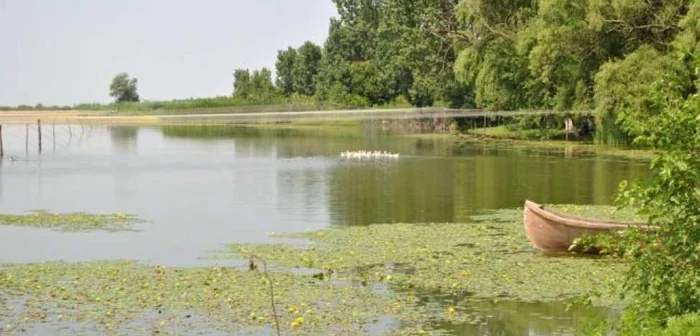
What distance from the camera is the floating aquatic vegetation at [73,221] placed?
80.3 ft

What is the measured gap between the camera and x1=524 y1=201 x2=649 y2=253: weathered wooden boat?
61.5 ft

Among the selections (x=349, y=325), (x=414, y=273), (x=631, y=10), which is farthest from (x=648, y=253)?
(x=631, y=10)

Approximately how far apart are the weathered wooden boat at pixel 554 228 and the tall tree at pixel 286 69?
96.4 meters

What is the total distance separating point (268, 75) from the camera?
399 ft

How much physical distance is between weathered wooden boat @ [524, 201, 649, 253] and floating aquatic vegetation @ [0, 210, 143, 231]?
940 cm

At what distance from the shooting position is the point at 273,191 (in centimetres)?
3366

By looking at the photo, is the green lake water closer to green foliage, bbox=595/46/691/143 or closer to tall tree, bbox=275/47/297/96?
green foliage, bbox=595/46/691/143

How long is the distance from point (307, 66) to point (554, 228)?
305 feet

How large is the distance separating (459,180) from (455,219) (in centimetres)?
1092

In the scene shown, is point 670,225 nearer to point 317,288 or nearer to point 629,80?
point 317,288

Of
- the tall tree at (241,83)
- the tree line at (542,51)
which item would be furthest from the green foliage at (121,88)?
the tree line at (542,51)

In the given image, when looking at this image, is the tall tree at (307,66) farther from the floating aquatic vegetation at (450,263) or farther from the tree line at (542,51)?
the floating aquatic vegetation at (450,263)

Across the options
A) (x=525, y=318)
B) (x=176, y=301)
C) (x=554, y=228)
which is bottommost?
(x=525, y=318)

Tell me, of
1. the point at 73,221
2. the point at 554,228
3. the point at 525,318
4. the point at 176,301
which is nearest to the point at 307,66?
the point at 73,221
